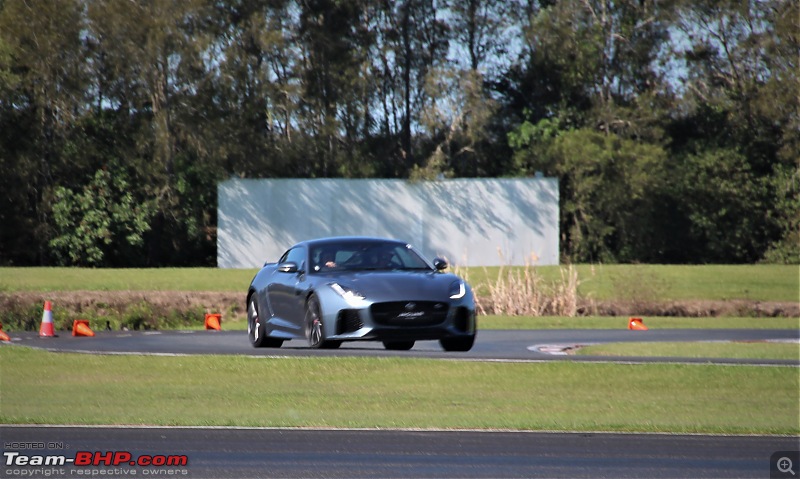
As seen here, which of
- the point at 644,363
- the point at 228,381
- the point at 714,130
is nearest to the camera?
the point at 228,381

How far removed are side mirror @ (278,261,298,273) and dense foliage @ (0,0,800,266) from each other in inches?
1193

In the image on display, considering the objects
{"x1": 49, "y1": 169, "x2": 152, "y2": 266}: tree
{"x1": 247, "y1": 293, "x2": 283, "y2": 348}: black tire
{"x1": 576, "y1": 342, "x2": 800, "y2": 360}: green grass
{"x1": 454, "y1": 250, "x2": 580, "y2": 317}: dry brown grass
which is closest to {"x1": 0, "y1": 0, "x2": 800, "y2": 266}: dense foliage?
{"x1": 49, "y1": 169, "x2": 152, "y2": 266}: tree

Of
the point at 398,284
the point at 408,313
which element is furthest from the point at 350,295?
the point at 408,313

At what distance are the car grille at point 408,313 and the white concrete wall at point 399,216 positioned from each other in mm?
30233

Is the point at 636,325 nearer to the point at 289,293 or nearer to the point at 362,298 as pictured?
the point at 289,293

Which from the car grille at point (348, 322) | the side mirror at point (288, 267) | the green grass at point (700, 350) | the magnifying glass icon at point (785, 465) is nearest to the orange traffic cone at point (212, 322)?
the green grass at point (700, 350)

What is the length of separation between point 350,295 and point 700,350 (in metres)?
9.89

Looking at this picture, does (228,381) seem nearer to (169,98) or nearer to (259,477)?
(259,477)

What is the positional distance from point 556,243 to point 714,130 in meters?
11.6

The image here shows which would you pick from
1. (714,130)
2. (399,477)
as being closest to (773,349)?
(399,477)

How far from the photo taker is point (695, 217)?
50.6 metres

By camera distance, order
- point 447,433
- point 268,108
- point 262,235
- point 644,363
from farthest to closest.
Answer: point 268,108 < point 262,235 < point 644,363 < point 447,433

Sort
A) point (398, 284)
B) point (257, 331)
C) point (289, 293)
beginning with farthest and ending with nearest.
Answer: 1. point (257, 331)
2. point (289, 293)
3. point (398, 284)

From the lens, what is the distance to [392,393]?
54.0ft
